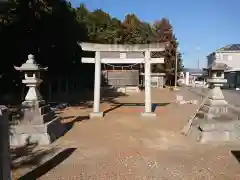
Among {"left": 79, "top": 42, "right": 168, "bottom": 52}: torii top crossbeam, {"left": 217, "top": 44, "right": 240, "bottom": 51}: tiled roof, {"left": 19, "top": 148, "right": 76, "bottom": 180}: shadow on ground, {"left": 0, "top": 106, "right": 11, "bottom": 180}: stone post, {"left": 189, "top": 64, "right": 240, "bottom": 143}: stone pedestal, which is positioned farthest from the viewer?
{"left": 217, "top": 44, "right": 240, "bottom": 51}: tiled roof

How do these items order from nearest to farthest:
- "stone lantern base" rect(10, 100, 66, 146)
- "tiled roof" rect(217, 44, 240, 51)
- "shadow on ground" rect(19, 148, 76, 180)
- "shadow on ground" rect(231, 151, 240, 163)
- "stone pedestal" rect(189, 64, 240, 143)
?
"shadow on ground" rect(19, 148, 76, 180), "shadow on ground" rect(231, 151, 240, 163), "stone lantern base" rect(10, 100, 66, 146), "stone pedestal" rect(189, 64, 240, 143), "tiled roof" rect(217, 44, 240, 51)

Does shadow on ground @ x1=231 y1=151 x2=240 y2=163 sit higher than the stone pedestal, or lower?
lower

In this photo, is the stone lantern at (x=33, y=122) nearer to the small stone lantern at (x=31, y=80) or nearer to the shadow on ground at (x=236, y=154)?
the small stone lantern at (x=31, y=80)

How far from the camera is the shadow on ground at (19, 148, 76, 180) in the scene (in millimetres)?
5199

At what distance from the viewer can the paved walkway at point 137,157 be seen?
5.32m

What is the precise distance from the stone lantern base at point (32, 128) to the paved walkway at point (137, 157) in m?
0.42

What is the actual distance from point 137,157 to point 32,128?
3399 millimetres

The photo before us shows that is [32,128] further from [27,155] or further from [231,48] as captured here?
[231,48]

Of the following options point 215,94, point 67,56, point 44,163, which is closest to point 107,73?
point 67,56

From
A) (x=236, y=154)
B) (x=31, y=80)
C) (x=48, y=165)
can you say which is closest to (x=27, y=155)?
(x=48, y=165)

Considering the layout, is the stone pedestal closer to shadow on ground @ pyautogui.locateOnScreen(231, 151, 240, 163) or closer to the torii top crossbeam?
shadow on ground @ pyautogui.locateOnScreen(231, 151, 240, 163)

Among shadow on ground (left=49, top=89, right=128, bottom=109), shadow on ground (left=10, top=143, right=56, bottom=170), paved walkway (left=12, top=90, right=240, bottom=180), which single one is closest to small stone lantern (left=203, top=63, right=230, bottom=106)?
paved walkway (left=12, top=90, right=240, bottom=180)

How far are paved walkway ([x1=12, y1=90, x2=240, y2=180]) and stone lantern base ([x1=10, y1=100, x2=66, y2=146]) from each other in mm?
420

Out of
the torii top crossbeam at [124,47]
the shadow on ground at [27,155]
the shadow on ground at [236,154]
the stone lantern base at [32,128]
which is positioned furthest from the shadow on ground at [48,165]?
the torii top crossbeam at [124,47]
